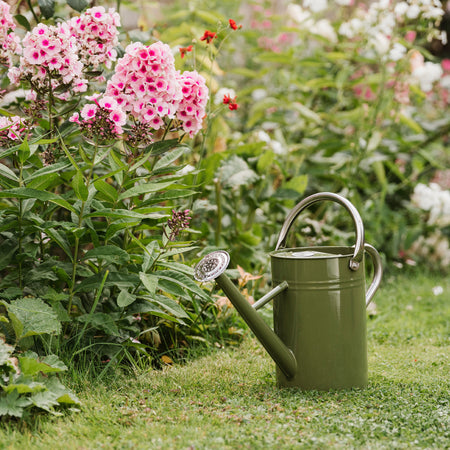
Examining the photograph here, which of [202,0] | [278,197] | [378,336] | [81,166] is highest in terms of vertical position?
[202,0]

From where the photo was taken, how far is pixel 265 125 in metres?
4.08

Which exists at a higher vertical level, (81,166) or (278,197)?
(81,166)

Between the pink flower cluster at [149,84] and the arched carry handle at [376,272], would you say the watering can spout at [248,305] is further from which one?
the pink flower cluster at [149,84]

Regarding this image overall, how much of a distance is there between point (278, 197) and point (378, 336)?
91cm

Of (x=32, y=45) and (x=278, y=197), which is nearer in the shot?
(x=32, y=45)

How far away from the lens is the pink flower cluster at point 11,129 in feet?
6.42

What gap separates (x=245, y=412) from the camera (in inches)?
68.5

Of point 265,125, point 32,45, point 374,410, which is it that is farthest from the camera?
point 265,125

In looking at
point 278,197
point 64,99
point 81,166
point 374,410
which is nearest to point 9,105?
point 64,99

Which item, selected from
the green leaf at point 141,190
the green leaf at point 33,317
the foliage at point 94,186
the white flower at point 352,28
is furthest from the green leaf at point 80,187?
the white flower at point 352,28

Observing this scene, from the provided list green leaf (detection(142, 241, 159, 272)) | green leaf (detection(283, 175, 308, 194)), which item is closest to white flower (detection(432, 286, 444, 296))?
green leaf (detection(283, 175, 308, 194))

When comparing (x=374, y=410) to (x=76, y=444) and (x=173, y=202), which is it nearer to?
(x=76, y=444)

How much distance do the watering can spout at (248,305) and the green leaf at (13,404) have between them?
61 centimetres

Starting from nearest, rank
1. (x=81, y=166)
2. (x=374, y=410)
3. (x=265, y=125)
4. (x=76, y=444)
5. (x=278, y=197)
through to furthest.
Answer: (x=76, y=444), (x=374, y=410), (x=81, y=166), (x=278, y=197), (x=265, y=125)
